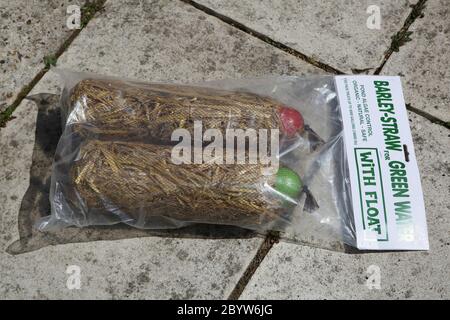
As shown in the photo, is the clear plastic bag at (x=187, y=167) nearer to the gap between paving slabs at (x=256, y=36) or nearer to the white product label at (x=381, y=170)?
the white product label at (x=381, y=170)

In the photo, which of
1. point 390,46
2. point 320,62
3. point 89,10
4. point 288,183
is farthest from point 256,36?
point 288,183

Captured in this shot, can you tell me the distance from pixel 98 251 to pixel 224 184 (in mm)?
755

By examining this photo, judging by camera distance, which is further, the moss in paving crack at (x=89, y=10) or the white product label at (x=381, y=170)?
the moss in paving crack at (x=89, y=10)

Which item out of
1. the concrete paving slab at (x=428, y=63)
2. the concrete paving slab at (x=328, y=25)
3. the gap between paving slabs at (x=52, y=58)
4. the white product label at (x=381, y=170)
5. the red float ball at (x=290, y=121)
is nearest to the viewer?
the red float ball at (x=290, y=121)

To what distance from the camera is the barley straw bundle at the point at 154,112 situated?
2.44 metres

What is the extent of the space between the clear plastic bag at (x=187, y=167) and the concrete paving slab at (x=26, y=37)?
47cm

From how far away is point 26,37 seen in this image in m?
3.12

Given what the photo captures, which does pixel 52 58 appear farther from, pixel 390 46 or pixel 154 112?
pixel 390 46

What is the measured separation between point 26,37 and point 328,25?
1.76 meters

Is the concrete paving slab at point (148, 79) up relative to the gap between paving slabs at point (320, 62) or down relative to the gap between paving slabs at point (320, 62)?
down

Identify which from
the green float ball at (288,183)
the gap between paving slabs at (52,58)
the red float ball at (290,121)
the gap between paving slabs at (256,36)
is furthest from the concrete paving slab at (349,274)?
the gap between paving slabs at (52,58)

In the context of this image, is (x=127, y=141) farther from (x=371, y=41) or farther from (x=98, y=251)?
(x=371, y=41)

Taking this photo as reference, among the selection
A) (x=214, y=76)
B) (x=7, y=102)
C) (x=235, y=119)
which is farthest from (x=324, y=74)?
(x=7, y=102)

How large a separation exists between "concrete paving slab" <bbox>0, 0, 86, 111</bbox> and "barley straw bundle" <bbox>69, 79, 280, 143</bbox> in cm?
68
